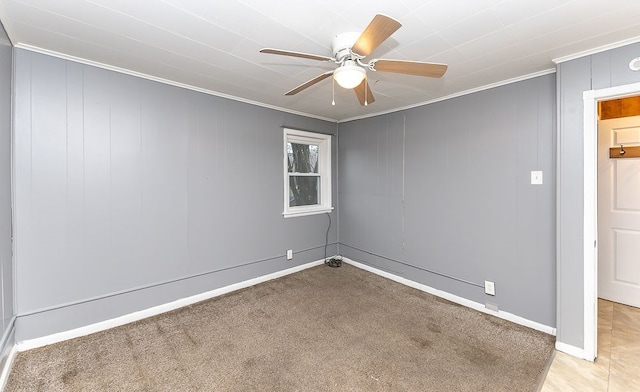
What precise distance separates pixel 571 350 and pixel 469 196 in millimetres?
1492

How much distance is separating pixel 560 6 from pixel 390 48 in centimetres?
97

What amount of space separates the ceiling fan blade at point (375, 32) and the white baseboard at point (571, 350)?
2662mm

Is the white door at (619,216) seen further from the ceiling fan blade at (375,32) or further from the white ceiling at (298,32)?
the ceiling fan blade at (375,32)

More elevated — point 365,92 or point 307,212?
point 365,92

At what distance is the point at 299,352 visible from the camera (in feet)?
6.98

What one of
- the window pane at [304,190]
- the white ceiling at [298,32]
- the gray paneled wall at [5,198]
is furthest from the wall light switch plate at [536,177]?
the gray paneled wall at [5,198]

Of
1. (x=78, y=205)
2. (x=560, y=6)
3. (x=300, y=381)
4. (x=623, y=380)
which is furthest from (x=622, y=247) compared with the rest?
(x=78, y=205)

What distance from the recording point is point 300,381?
182 cm

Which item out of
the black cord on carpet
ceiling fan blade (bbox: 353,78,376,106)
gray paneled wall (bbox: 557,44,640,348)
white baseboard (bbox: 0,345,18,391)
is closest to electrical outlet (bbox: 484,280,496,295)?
gray paneled wall (bbox: 557,44,640,348)

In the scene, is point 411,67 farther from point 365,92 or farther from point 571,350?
point 571,350

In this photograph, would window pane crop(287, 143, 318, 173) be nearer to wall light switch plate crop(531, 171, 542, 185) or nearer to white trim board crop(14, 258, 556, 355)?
white trim board crop(14, 258, 556, 355)

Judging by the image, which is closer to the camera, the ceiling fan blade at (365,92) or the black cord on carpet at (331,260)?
the ceiling fan blade at (365,92)

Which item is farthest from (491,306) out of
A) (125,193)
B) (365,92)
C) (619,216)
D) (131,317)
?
(125,193)

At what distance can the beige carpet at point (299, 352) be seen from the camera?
5.93 ft
